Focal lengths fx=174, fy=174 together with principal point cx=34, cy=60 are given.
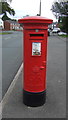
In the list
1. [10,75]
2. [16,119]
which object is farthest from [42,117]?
[10,75]

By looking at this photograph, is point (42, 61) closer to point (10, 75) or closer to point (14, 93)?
point (14, 93)

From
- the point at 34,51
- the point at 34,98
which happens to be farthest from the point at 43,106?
the point at 34,51

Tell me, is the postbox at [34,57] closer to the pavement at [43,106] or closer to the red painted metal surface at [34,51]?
the red painted metal surface at [34,51]

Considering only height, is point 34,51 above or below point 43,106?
above

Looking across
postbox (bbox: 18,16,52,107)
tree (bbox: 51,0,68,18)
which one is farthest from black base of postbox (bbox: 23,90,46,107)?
tree (bbox: 51,0,68,18)

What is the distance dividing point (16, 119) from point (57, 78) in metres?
2.79

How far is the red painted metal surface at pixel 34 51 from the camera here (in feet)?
11.1

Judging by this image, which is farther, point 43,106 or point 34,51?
point 43,106

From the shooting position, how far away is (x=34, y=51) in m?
3.51

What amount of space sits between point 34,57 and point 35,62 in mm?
104

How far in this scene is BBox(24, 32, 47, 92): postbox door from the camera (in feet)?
11.3

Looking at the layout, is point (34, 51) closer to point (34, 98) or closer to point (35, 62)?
point (35, 62)

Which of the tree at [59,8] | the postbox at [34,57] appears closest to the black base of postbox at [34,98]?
the postbox at [34,57]

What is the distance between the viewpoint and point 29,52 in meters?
3.53
